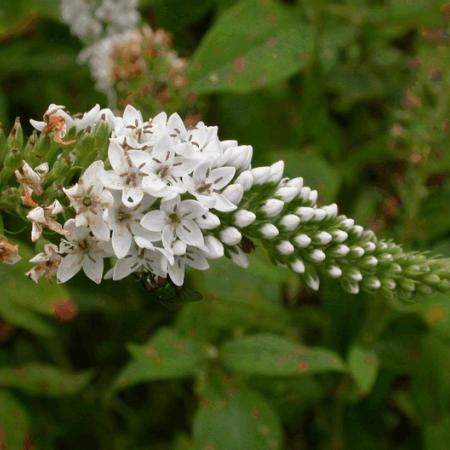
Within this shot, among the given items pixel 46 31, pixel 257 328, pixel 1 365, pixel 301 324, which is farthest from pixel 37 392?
pixel 46 31

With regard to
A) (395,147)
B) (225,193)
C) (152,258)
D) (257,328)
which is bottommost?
(257,328)

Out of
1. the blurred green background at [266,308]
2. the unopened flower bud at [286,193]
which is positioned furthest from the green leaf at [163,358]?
the unopened flower bud at [286,193]

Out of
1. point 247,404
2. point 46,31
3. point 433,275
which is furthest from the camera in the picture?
point 46,31

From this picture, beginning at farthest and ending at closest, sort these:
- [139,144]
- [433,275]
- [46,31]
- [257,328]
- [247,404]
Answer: [46,31] → [257,328] → [247,404] → [433,275] → [139,144]

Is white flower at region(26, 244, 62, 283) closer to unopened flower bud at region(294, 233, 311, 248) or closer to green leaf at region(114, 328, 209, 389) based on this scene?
unopened flower bud at region(294, 233, 311, 248)

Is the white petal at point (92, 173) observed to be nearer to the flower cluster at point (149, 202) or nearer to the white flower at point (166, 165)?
the flower cluster at point (149, 202)

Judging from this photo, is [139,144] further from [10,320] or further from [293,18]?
[293,18]
